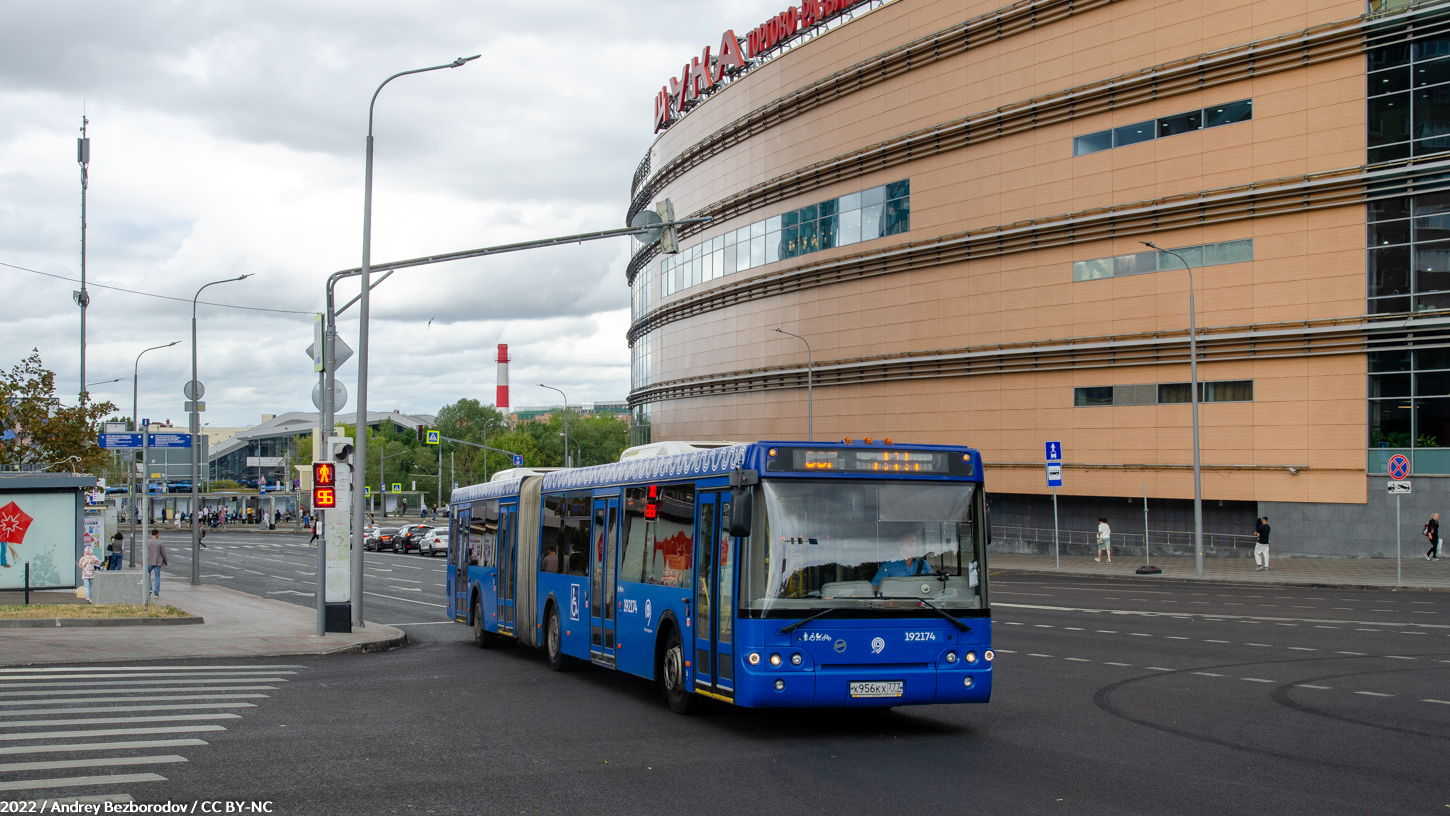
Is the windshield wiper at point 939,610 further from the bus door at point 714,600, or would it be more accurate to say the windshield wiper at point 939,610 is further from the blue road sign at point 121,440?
the blue road sign at point 121,440

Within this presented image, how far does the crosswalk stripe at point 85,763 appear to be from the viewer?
29.5ft

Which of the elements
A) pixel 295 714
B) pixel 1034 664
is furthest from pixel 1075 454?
pixel 295 714

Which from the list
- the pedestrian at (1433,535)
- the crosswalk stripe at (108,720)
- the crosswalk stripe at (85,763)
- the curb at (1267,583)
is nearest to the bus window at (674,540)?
the crosswalk stripe at (108,720)

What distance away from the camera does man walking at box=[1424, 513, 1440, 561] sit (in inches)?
1340

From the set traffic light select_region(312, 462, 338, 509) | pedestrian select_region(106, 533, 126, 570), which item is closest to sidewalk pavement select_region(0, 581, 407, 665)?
traffic light select_region(312, 462, 338, 509)

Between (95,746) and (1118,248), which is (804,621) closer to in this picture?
(95,746)

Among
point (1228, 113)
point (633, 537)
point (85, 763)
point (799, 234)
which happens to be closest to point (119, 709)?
point (85, 763)

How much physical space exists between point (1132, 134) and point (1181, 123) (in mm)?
1867

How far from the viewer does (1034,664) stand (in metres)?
16.2

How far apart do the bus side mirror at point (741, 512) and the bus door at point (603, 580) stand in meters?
3.94

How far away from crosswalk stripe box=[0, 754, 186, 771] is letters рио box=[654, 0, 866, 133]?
50.2 meters

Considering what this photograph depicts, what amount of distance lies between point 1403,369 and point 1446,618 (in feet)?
56.9

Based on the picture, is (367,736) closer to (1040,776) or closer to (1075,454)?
(1040,776)

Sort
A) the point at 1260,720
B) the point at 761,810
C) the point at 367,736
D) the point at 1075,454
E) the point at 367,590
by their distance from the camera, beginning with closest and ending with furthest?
the point at 761,810 → the point at 367,736 → the point at 1260,720 → the point at 367,590 → the point at 1075,454
